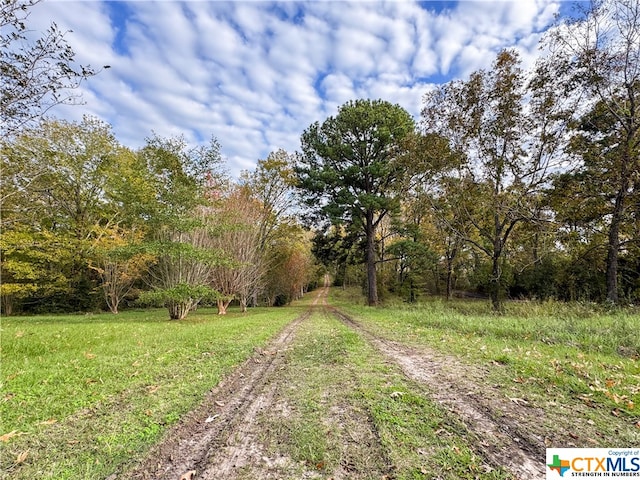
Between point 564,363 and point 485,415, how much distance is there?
245 centimetres

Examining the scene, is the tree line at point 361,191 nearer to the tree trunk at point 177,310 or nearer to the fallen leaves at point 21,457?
the tree trunk at point 177,310

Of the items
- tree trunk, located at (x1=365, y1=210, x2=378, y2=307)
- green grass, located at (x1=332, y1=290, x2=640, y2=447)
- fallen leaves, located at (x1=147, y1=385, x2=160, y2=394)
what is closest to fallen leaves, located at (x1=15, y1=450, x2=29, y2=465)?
fallen leaves, located at (x1=147, y1=385, x2=160, y2=394)

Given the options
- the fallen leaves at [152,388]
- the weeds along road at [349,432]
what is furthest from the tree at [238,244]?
the weeds along road at [349,432]

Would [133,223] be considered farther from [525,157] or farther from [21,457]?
[525,157]

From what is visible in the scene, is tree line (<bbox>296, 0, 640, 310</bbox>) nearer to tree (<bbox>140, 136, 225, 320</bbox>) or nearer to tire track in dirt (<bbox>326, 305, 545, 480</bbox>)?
tree (<bbox>140, 136, 225, 320</bbox>)

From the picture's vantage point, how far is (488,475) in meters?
2.05

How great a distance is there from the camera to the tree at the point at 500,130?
10.9 metres

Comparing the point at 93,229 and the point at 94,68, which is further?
the point at 93,229

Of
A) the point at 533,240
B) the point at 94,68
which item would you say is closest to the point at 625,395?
the point at 94,68

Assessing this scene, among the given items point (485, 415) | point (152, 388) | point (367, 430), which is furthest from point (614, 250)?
point (152, 388)

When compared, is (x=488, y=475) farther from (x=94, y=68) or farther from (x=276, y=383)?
(x=94, y=68)

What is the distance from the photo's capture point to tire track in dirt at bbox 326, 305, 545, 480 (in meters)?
2.23

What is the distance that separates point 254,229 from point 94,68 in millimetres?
12867

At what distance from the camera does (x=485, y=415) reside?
2.93 meters
